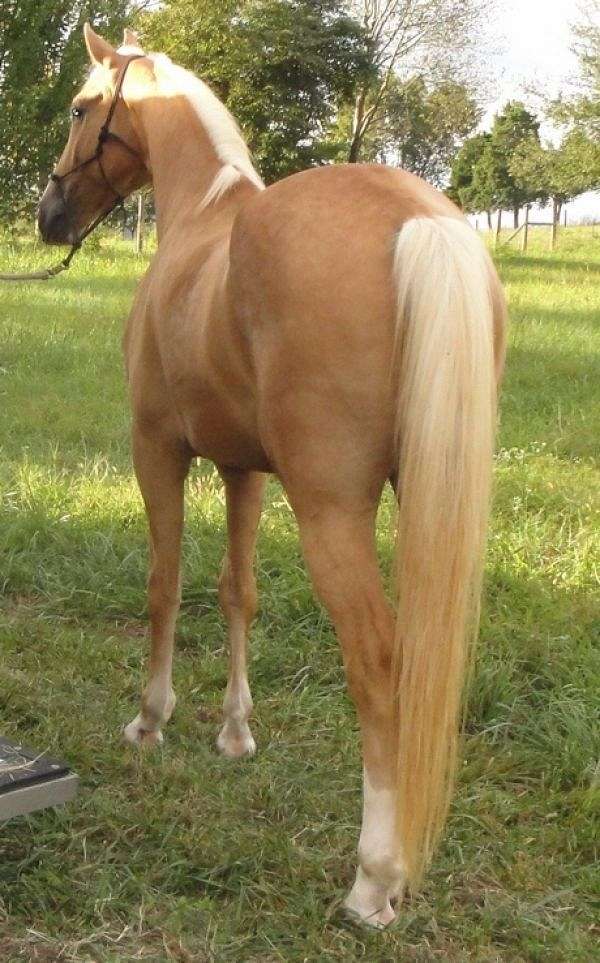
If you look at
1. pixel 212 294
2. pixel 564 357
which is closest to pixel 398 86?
pixel 564 357

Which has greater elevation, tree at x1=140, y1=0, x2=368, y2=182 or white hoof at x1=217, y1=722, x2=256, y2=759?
tree at x1=140, y1=0, x2=368, y2=182

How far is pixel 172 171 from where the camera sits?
328 centimetres

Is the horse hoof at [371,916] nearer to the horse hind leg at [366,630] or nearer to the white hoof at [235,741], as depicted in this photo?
the horse hind leg at [366,630]

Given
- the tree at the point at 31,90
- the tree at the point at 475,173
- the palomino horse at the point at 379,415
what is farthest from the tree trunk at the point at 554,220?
the palomino horse at the point at 379,415

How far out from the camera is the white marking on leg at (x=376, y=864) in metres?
2.22

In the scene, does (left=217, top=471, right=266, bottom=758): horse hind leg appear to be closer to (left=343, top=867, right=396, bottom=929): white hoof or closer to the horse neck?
the horse neck

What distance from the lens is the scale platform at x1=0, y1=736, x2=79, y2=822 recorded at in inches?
92.3

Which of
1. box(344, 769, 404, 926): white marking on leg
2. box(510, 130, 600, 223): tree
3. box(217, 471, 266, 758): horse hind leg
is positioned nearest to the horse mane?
box(217, 471, 266, 758): horse hind leg

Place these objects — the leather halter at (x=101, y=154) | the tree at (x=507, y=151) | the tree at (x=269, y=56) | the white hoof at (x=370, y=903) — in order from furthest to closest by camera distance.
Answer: the tree at (x=507, y=151), the tree at (x=269, y=56), the leather halter at (x=101, y=154), the white hoof at (x=370, y=903)

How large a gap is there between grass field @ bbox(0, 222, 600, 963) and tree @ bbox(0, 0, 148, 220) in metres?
2.48

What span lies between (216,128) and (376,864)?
2.19m

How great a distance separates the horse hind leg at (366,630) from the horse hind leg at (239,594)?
95 cm

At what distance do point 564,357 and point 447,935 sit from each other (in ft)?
22.0

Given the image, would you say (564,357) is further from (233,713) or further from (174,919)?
(174,919)
